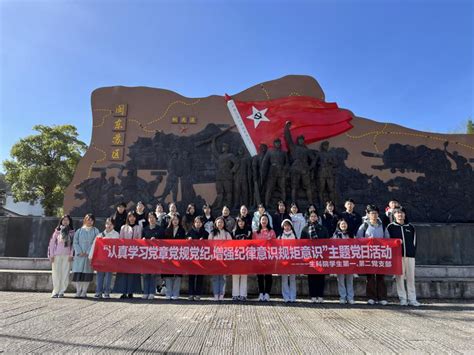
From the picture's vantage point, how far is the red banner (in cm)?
568

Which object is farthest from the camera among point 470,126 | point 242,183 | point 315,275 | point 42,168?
point 470,126

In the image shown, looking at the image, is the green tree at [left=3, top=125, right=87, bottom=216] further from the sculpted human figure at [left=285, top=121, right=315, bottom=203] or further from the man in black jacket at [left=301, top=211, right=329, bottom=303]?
the man in black jacket at [left=301, top=211, right=329, bottom=303]

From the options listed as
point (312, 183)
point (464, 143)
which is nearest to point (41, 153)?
point (312, 183)

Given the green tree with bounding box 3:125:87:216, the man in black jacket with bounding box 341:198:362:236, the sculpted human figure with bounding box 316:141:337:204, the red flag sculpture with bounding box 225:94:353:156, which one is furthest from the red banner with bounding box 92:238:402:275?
the green tree with bounding box 3:125:87:216

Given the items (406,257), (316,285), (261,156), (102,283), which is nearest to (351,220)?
(406,257)

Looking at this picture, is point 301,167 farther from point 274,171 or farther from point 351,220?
point 351,220

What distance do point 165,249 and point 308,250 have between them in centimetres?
240

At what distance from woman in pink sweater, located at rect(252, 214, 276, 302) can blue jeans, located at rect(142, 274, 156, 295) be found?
1770mm

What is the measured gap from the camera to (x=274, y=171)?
10352mm

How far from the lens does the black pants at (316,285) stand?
5.69 meters

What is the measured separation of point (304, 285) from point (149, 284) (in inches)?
109

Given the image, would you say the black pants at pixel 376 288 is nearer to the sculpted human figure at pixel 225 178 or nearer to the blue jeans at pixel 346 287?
the blue jeans at pixel 346 287

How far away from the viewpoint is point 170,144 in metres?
11.3

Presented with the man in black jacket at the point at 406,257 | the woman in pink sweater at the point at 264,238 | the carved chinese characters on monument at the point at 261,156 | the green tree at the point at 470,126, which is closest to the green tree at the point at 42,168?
the carved chinese characters on monument at the point at 261,156
